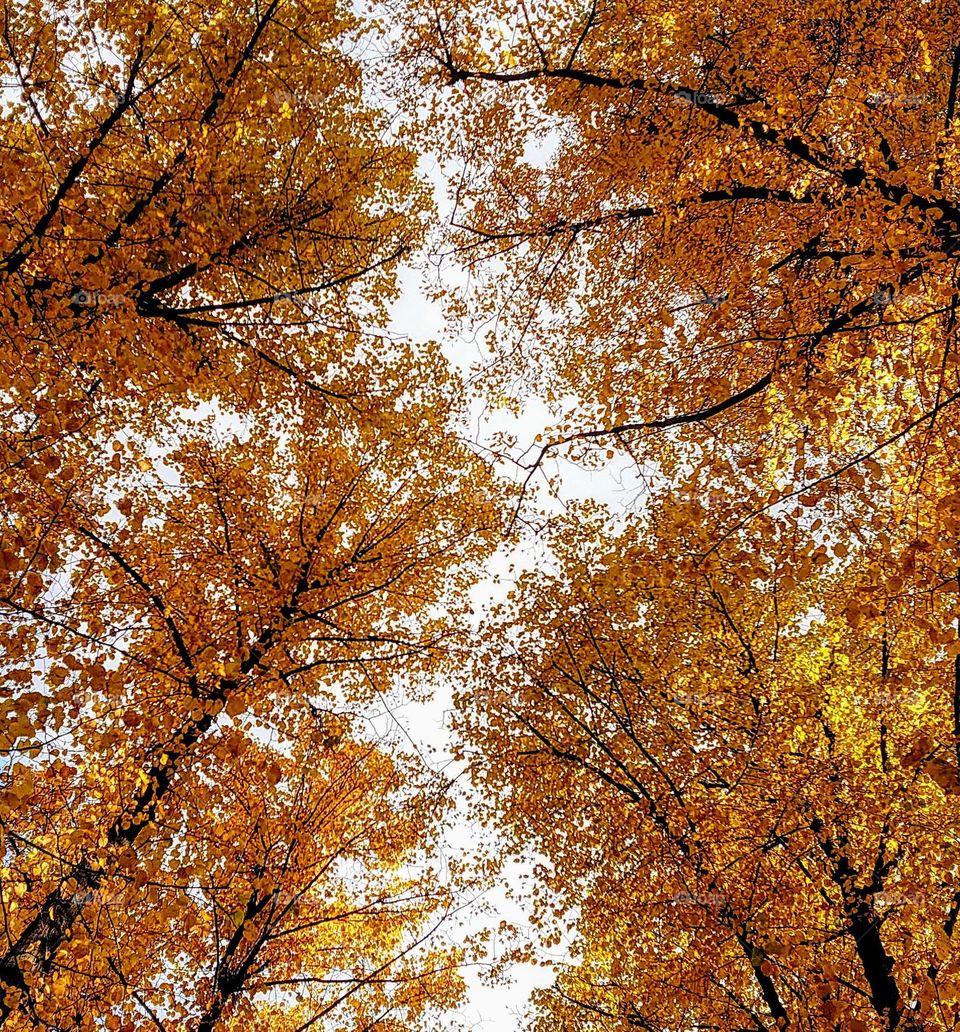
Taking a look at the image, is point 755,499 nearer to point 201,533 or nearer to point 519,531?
point 519,531

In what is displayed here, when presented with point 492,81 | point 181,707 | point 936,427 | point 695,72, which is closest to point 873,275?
point 936,427

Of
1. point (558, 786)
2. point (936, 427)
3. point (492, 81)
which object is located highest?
point (492, 81)

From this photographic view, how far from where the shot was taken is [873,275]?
4.81 meters

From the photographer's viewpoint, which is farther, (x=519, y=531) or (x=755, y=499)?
(x=519, y=531)

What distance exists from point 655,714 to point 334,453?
20.8 ft

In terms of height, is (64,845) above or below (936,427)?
below

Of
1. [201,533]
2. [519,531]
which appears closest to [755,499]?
[519,531]

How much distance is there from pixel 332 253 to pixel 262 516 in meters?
4.22

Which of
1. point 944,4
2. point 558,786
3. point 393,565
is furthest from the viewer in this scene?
point 393,565

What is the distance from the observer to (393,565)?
29.9ft

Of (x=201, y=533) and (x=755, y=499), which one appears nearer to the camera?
(x=755, y=499)

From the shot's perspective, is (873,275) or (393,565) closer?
(873,275)

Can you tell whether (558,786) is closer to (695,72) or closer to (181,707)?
(181,707)

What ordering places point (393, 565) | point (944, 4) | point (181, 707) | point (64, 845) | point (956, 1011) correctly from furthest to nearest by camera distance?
point (393, 565) → point (944, 4) → point (181, 707) → point (64, 845) → point (956, 1011)
